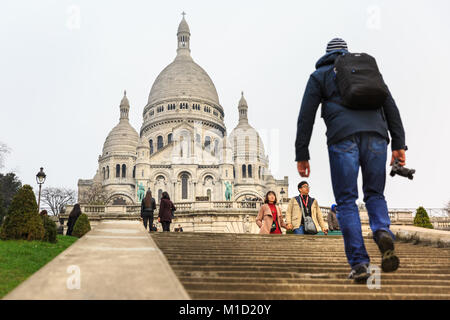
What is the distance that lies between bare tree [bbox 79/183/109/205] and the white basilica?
15.8 inches

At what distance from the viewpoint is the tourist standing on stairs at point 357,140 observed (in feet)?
12.0

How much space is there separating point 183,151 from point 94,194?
424 inches

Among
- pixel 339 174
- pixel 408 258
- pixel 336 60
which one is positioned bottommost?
pixel 408 258

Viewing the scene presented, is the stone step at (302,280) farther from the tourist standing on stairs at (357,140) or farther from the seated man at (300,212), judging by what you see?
the seated man at (300,212)

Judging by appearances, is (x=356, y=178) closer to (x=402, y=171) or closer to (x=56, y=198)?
(x=402, y=171)

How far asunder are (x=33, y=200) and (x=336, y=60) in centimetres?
831

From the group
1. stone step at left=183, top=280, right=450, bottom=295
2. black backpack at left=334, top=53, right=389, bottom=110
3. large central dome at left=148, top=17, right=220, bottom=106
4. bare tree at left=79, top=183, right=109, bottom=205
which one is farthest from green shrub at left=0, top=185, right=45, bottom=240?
large central dome at left=148, top=17, right=220, bottom=106

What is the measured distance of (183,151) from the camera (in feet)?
181

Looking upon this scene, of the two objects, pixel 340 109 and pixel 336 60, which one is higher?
pixel 336 60

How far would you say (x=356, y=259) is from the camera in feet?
11.9

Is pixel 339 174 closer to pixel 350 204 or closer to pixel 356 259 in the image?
pixel 350 204

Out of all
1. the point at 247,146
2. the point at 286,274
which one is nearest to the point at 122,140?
the point at 247,146
